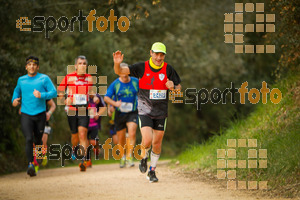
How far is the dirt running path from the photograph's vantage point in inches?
349

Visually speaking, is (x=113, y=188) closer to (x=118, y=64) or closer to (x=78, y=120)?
(x=118, y=64)

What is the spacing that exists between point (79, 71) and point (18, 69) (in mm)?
2337

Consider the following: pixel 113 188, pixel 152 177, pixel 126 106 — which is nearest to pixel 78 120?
pixel 126 106

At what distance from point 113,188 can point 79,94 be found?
3.64 m

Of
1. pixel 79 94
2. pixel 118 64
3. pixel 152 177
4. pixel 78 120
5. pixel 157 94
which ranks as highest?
pixel 118 64

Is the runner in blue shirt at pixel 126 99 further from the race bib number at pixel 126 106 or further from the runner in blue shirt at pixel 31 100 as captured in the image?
the runner in blue shirt at pixel 31 100

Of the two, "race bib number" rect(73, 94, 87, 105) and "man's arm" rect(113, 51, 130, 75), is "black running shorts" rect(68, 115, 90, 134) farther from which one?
"man's arm" rect(113, 51, 130, 75)

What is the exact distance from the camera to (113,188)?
9.94 m

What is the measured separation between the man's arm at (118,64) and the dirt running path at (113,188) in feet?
6.61

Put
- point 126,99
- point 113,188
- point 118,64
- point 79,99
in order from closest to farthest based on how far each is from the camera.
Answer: point 118,64
point 113,188
point 79,99
point 126,99

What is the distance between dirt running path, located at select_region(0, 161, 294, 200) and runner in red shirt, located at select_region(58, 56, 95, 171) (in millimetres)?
1269

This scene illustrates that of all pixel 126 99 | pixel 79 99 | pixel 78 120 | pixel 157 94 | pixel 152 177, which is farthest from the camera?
pixel 126 99

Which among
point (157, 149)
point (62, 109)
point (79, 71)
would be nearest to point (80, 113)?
point (79, 71)

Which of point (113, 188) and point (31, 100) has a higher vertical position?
point (31, 100)
